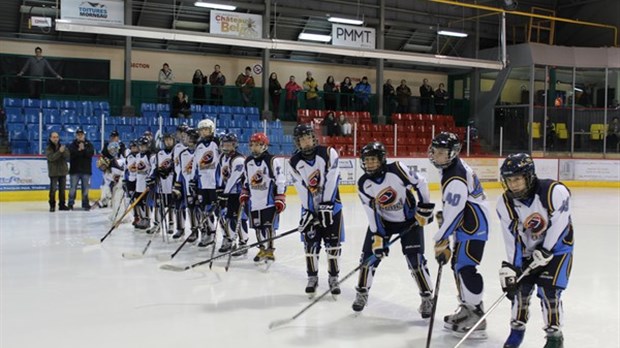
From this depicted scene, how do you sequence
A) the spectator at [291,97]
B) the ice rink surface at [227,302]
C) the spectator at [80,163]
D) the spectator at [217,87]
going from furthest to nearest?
the spectator at [291,97] < the spectator at [217,87] < the spectator at [80,163] < the ice rink surface at [227,302]

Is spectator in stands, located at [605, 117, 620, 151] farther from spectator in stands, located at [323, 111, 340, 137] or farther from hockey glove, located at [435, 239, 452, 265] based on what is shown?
hockey glove, located at [435, 239, 452, 265]

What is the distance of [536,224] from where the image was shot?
3332 mm

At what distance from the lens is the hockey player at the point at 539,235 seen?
10.8 ft

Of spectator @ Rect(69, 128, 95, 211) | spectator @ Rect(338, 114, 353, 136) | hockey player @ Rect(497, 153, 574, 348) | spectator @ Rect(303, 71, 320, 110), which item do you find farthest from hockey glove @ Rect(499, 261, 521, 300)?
spectator @ Rect(303, 71, 320, 110)

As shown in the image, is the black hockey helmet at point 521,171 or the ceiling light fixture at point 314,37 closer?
the black hockey helmet at point 521,171

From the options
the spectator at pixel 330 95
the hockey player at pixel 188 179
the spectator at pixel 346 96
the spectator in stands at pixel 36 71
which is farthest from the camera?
the spectator at pixel 346 96

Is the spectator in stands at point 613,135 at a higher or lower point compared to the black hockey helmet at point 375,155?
higher

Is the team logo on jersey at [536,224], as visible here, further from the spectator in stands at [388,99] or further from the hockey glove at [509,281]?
the spectator in stands at [388,99]

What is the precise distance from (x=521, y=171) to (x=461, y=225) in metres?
0.80

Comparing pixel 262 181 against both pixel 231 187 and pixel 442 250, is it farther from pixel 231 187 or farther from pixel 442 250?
pixel 442 250

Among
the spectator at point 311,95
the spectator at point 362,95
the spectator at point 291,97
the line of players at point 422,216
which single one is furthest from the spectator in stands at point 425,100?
the line of players at point 422,216

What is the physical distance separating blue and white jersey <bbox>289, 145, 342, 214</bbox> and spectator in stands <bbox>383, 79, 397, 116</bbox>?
15308mm

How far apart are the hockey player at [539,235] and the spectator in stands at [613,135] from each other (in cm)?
1808

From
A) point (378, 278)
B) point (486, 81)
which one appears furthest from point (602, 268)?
point (486, 81)
